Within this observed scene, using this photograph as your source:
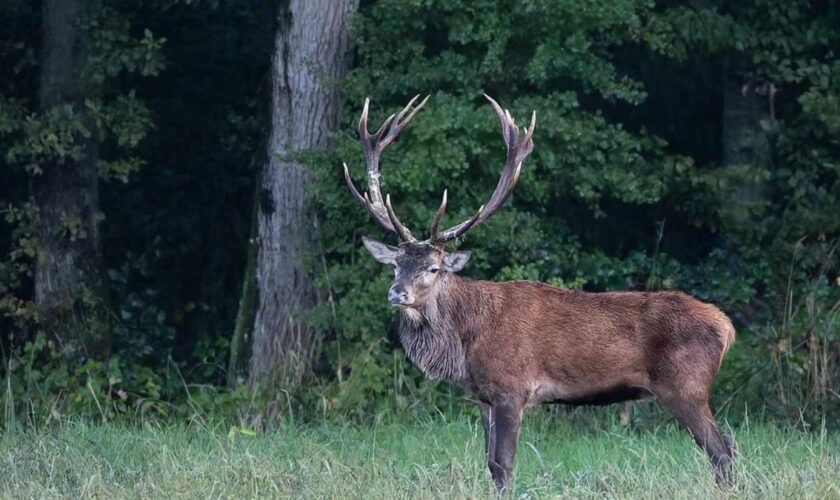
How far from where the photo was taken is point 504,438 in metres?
8.02

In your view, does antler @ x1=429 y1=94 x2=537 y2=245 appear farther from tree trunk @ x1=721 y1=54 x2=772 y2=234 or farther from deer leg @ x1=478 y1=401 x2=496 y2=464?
tree trunk @ x1=721 y1=54 x2=772 y2=234

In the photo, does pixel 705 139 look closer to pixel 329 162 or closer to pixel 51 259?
pixel 329 162

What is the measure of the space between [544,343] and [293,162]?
3815mm

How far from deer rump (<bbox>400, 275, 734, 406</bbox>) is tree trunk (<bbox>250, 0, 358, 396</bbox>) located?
3296 mm

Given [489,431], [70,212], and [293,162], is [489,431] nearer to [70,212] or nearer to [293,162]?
[293,162]

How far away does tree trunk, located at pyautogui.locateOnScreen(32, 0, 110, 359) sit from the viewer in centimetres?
1212

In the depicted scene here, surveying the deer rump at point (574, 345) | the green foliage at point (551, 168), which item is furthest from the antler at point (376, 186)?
the green foliage at point (551, 168)

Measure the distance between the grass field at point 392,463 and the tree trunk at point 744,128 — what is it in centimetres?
242

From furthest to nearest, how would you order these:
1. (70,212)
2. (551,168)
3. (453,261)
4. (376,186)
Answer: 1. (70,212)
2. (551,168)
3. (376,186)
4. (453,261)

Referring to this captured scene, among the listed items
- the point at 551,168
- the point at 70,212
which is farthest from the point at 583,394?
the point at 70,212

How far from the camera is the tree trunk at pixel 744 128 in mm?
11961

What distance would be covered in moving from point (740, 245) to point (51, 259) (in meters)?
5.26

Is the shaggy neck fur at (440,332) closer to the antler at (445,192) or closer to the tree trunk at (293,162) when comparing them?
the antler at (445,192)

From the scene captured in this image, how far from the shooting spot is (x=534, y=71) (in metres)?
11.0
